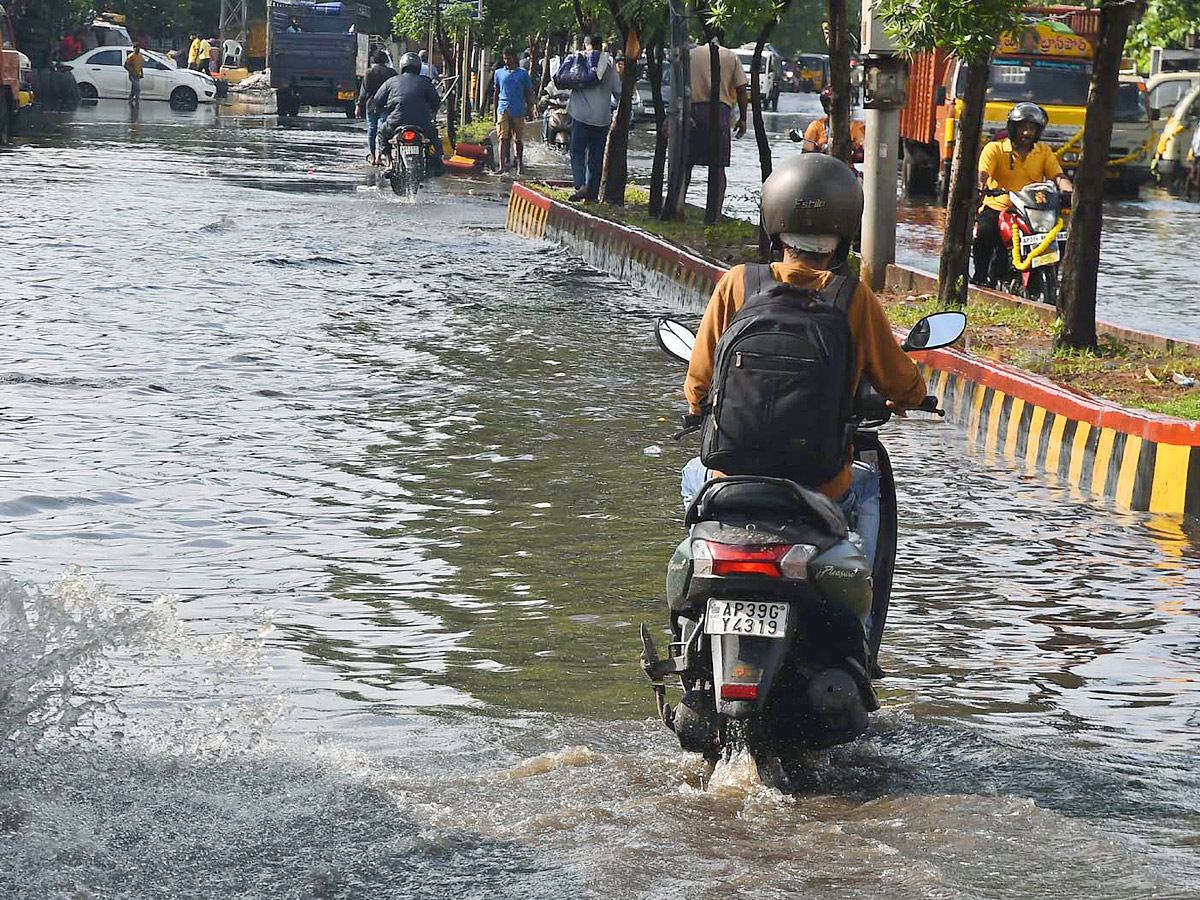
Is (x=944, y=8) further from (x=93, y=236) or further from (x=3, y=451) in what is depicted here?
(x=93, y=236)

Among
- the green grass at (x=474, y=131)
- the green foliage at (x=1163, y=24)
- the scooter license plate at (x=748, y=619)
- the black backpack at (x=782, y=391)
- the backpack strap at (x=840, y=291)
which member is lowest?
the green grass at (x=474, y=131)

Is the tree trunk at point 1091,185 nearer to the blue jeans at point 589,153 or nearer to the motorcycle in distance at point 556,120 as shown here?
the blue jeans at point 589,153

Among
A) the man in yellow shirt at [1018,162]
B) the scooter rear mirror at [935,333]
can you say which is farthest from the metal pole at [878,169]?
the scooter rear mirror at [935,333]

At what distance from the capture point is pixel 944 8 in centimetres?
1332

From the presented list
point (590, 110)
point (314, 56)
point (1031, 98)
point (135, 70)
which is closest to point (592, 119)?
point (590, 110)

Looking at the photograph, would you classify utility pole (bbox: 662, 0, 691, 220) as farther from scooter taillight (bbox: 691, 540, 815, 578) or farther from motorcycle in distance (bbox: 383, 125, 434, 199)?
scooter taillight (bbox: 691, 540, 815, 578)

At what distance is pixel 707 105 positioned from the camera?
21625 millimetres

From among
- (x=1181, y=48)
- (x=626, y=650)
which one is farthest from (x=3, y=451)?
(x=1181, y=48)

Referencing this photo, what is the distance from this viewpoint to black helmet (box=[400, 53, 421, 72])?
25923mm

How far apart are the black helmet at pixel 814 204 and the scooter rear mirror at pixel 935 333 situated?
34 centimetres

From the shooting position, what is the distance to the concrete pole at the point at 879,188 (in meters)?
15.6

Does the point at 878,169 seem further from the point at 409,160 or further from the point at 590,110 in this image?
the point at 409,160

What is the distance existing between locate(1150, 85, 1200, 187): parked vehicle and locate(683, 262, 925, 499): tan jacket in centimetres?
2845

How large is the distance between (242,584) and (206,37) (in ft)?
300
